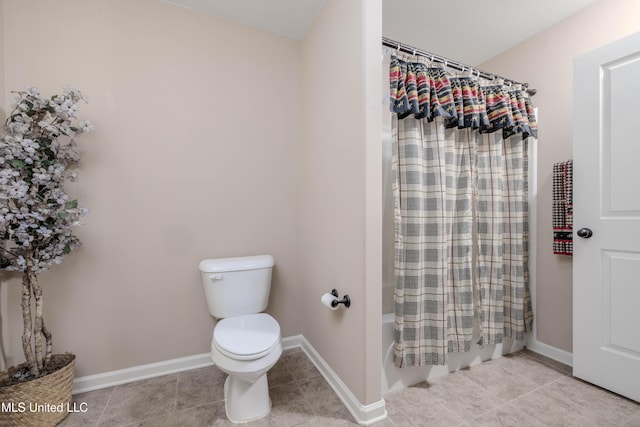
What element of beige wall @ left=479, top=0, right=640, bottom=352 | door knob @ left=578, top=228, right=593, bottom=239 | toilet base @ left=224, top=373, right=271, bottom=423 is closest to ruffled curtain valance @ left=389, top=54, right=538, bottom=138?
beige wall @ left=479, top=0, right=640, bottom=352

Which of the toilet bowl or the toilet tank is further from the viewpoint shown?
the toilet tank

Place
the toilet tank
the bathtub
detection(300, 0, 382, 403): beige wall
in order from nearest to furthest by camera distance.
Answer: detection(300, 0, 382, 403): beige wall, the bathtub, the toilet tank

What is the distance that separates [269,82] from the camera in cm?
206

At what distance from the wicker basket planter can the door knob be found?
2997 mm

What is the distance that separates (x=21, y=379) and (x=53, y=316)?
338mm

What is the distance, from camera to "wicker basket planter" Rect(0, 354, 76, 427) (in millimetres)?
1244

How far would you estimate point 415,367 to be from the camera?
5.47 feet

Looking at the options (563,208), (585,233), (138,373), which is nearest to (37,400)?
(138,373)

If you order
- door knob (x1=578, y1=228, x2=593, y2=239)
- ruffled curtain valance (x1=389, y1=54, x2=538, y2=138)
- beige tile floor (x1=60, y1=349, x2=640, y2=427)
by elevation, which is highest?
ruffled curtain valance (x1=389, y1=54, x2=538, y2=138)

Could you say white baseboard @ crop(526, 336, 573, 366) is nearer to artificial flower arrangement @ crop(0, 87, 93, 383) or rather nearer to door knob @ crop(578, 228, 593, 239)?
door knob @ crop(578, 228, 593, 239)

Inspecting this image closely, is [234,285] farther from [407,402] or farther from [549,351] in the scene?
[549,351]

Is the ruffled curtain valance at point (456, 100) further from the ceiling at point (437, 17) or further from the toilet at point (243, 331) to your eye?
the toilet at point (243, 331)

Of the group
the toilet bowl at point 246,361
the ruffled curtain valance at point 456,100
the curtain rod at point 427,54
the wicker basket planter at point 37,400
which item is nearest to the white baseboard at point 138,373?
the wicker basket planter at point 37,400

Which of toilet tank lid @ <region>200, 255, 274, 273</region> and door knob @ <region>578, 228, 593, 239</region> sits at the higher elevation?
door knob @ <region>578, 228, 593, 239</region>
